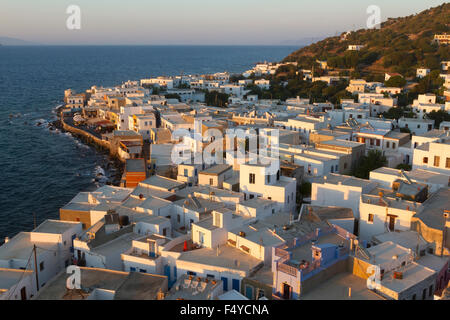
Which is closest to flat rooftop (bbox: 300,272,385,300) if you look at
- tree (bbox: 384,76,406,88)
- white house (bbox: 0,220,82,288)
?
white house (bbox: 0,220,82,288)

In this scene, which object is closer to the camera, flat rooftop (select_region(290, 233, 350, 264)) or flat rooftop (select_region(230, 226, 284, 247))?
flat rooftop (select_region(290, 233, 350, 264))

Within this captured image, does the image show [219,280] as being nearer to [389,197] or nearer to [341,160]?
[389,197]

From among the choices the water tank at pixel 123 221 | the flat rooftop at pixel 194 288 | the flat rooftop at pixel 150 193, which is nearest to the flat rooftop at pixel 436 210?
the flat rooftop at pixel 194 288

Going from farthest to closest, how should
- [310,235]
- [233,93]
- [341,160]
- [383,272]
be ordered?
[233,93] → [341,160] → [310,235] → [383,272]

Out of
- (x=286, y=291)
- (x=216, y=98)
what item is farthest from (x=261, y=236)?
(x=216, y=98)

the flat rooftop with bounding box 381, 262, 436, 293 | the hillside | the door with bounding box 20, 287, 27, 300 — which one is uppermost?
the hillside

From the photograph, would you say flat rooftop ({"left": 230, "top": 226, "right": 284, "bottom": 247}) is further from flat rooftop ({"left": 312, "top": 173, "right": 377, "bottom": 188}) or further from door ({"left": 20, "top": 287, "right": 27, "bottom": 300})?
door ({"left": 20, "top": 287, "right": 27, "bottom": 300})

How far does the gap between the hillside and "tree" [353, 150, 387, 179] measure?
42.7m

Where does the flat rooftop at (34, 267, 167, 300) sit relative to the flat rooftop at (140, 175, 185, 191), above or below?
below

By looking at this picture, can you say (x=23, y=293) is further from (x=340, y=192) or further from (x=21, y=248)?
(x=340, y=192)

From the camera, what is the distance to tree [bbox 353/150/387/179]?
27.5 meters
